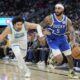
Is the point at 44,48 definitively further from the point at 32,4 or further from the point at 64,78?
the point at 32,4

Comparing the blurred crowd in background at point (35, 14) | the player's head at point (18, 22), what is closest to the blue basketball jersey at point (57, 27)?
the player's head at point (18, 22)

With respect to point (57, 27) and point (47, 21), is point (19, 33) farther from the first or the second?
point (57, 27)

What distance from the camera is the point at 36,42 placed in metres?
14.9

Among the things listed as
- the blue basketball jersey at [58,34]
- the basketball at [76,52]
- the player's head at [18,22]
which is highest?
the player's head at [18,22]

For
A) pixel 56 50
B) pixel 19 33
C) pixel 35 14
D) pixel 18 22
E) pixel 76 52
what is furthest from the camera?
pixel 35 14

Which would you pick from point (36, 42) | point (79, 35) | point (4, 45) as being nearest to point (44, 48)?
point (36, 42)

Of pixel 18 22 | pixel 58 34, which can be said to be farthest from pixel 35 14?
pixel 18 22

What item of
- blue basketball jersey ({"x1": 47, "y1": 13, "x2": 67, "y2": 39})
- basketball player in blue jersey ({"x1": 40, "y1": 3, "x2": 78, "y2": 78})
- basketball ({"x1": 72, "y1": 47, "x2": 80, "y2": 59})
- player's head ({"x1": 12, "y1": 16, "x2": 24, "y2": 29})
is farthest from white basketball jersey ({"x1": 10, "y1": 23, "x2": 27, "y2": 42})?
basketball ({"x1": 72, "y1": 47, "x2": 80, "y2": 59})

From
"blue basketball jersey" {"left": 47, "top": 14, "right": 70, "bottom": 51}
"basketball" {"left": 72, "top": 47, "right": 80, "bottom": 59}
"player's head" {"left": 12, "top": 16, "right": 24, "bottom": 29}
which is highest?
"player's head" {"left": 12, "top": 16, "right": 24, "bottom": 29}

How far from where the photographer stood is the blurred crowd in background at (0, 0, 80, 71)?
47.3 ft

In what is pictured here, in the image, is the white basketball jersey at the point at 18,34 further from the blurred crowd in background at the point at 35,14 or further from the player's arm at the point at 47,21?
the blurred crowd in background at the point at 35,14

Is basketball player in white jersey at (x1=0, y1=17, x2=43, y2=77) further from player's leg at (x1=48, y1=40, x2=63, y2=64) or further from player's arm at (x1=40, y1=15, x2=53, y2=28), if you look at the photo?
player's leg at (x1=48, y1=40, x2=63, y2=64)

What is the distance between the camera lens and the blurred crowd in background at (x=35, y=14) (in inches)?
568

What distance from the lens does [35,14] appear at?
2606 centimetres
